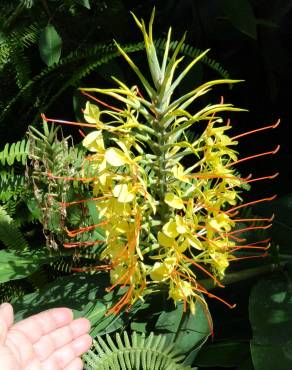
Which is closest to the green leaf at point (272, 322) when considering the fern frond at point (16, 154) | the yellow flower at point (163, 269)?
the yellow flower at point (163, 269)

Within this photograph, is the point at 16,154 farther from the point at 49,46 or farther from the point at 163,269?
the point at 163,269

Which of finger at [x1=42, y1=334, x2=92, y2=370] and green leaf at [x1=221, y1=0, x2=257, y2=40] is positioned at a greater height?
green leaf at [x1=221, y1=0, x2=257, y2=40]


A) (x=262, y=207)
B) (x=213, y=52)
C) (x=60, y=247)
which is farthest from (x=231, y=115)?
(x=60, y=247)

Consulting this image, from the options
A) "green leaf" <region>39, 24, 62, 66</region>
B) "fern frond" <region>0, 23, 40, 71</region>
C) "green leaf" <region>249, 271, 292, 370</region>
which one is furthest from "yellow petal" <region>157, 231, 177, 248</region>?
"fern frond" <region>0, 23, 40, 71</region>

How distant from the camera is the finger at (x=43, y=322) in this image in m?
1.10

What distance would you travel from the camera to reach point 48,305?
117 cm

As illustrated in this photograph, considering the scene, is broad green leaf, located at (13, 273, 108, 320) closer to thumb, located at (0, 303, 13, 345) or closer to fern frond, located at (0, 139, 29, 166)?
thumb, located at (0, 303, 13, 345)

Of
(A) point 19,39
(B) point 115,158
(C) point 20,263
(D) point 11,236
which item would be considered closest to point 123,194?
(B) point 115,158

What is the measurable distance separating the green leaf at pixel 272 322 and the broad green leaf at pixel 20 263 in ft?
1.54

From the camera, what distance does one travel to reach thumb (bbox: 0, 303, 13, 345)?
41.2 inches

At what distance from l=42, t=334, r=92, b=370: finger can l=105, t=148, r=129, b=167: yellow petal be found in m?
0.42

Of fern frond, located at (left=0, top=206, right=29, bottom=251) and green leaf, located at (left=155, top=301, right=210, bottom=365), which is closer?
green leaf, located at (left=155, top=301, right=210, bottom=365)

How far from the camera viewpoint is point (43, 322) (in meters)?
1.12

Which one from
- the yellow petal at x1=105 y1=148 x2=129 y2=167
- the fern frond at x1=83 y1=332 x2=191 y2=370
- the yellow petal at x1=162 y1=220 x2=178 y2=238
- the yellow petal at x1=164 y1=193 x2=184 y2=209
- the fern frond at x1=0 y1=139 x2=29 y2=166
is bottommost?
the fern frond at x1=83 y1=332 x2=191 y2=370
